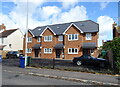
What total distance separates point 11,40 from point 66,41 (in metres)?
21.9

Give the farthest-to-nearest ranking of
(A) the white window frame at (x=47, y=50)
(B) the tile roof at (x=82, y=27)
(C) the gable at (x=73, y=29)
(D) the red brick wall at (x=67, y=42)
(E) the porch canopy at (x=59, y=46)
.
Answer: (A) the white window frame at (x=47, y=50) < (E) the porch canopy at (x=59, y=46) < (C) the gable at (x=73, y=29) < (B) the tile roof at (x=82, y=27) < (D) the red brick wall at (x=67, y=42)

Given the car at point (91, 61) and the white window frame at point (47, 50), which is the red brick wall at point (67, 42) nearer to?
the white window frame at point (47, 50)

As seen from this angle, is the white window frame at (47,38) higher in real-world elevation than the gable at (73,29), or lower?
lower

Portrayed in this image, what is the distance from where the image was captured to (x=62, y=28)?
3847cm

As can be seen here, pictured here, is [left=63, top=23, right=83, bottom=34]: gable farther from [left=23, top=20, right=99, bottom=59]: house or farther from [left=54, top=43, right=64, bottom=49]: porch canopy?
[left=54, top=43, right=64, bottom=49]: porch canopy

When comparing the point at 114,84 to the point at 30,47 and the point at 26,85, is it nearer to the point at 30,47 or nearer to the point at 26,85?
the point at 26,85

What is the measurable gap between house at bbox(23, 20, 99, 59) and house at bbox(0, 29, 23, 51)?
10.1 metres

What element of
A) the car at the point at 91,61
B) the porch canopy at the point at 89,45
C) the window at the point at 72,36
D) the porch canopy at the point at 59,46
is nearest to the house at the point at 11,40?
the porch canopy at the point at 59,46

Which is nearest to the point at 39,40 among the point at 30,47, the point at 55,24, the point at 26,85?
the point at 30,47

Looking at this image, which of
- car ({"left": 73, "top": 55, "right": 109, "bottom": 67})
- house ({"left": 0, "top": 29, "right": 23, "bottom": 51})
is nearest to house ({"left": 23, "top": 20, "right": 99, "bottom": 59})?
house ({"left": 0, "top": 29, "right": 23, "bottom": 51})

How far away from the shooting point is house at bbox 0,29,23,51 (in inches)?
1880

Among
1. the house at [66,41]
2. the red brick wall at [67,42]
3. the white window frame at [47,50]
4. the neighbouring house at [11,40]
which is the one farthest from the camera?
the neighbouring house at [11,40]

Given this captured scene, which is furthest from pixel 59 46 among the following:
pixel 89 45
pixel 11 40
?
pixel 11 40

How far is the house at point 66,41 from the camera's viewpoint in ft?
107
